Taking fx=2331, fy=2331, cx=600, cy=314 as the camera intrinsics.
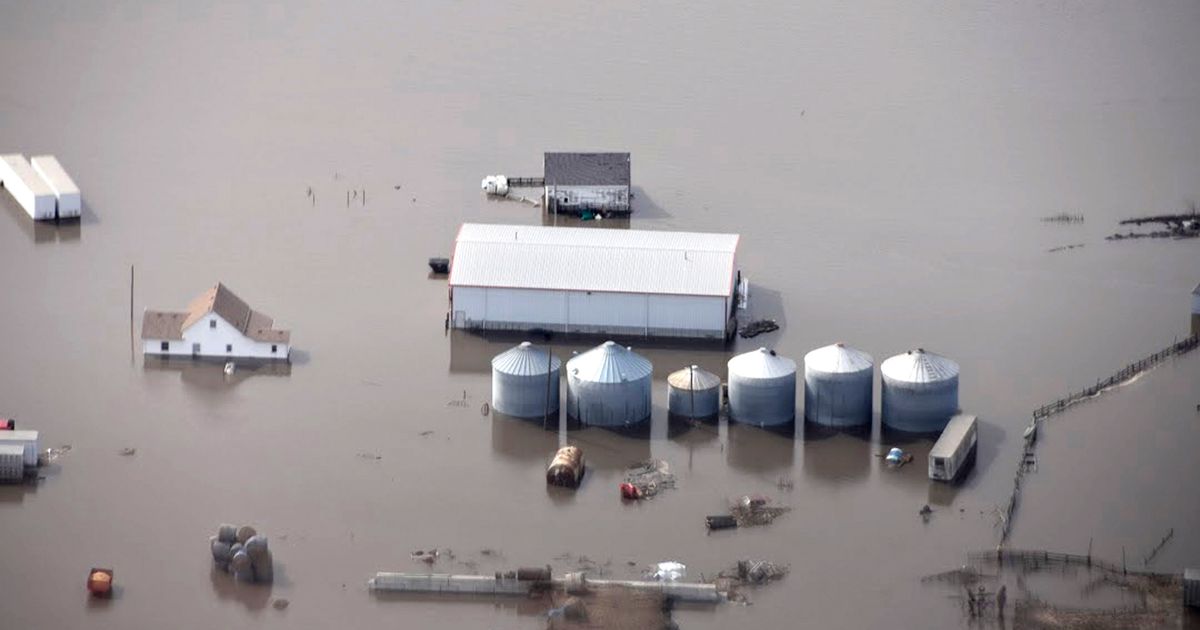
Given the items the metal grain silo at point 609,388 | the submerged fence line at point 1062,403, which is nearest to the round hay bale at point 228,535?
the metal grain silo at point 609,388

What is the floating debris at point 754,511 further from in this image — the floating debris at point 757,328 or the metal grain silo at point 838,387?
the floating debris at point 757,328

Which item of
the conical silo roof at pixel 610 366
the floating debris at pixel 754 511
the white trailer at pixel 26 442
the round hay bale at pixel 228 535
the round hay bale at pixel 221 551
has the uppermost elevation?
the conical silo roof at pixel 610 366

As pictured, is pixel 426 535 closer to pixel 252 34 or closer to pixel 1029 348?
pixel 1029 348

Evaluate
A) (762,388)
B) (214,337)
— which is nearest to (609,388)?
(762,388)

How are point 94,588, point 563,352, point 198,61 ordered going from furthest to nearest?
point 198,61 < point 563,352 < point 94,588

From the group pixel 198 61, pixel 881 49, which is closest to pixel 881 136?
pixel 881 49
